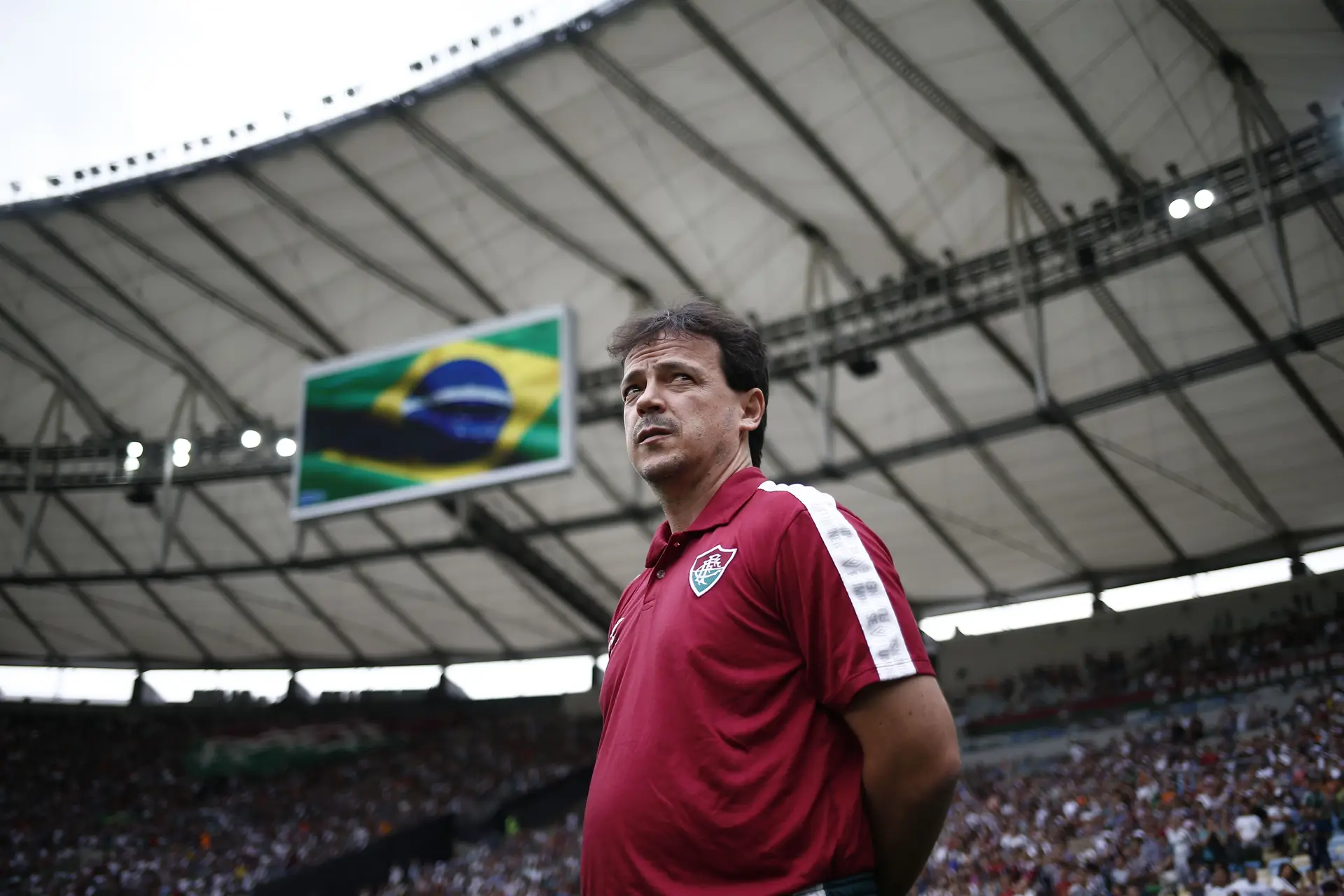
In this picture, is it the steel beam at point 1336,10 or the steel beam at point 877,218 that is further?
the steel beam at point 877,218

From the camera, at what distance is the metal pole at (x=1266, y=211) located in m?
13.2

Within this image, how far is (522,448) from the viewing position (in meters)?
14.5

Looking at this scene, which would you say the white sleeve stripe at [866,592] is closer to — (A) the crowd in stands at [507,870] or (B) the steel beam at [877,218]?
(B) the steel beam at [877,218]

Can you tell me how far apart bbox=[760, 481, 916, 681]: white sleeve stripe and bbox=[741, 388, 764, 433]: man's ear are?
1.16 feet

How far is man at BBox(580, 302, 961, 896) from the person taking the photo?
1.44 m

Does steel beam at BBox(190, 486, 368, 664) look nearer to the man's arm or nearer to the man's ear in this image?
the man's ear

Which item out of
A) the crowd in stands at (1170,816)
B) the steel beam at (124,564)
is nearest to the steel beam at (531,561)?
the steel beam at (124,564)

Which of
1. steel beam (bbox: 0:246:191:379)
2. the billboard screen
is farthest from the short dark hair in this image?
steel beam (bbox: 0:246:191:379)

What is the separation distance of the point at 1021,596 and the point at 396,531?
13.6 meters

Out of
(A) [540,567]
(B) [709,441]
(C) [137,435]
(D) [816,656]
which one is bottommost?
(D) [816,656]

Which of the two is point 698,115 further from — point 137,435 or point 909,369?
point 137,435

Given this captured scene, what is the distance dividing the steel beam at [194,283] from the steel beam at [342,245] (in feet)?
8.65

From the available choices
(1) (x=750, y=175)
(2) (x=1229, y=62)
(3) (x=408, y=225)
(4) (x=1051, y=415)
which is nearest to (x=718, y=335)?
(4) (x=1051, y=415)

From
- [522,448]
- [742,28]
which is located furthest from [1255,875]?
[742,28]
